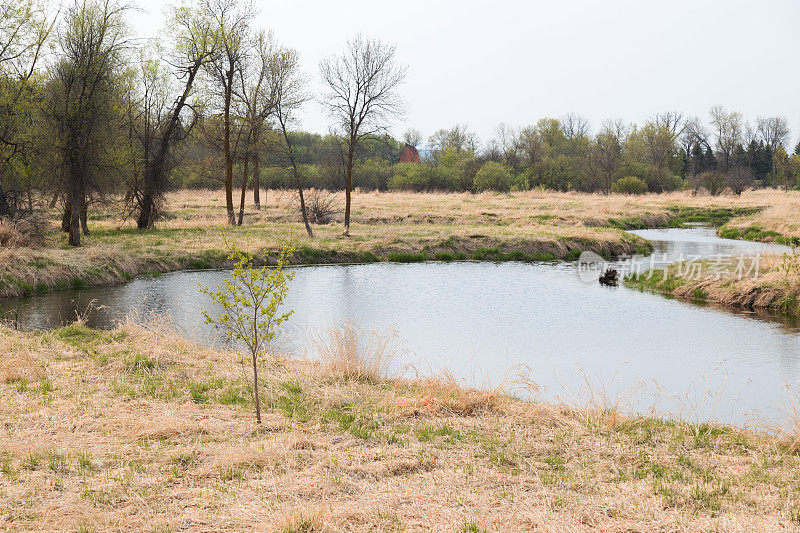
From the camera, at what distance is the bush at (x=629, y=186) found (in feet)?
193

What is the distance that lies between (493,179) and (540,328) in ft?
152

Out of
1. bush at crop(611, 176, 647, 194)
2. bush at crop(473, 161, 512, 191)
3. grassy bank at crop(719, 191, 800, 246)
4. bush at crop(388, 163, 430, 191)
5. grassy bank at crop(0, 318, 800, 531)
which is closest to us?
grassy bank at crop(0, 318, 800, 531)

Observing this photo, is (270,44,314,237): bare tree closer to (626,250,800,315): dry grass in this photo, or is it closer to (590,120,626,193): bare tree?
(626,250,800,315): dry grass

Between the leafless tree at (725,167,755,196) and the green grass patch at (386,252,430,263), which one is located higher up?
the leafless tree at (725,167,755,196)

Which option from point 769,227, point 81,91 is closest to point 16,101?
point 81,91

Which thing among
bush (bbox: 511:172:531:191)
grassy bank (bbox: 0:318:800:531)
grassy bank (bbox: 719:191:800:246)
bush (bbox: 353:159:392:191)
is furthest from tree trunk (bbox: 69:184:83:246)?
bush (bbox: 511:172:531:191)

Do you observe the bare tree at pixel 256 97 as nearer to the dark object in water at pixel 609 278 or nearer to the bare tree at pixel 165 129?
the bare tree at pixel 165 129

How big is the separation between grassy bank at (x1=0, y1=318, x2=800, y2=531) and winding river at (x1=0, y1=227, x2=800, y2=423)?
169 cm

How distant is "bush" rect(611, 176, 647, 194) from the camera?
58737 mm

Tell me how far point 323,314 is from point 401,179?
1918 inches

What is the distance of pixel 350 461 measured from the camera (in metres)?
5.55

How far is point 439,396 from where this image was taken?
24.9 ft

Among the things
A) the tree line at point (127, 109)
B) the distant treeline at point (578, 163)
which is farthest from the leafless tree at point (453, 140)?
the tree line at point (127, 109)

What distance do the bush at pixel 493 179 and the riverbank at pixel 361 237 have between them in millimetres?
13825
